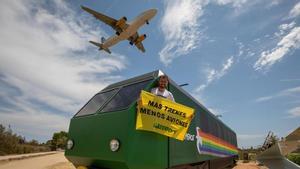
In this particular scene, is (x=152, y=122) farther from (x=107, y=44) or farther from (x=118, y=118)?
(x=107, y=44)

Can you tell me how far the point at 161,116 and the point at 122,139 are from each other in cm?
92

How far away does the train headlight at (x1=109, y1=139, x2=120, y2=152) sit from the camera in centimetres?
352

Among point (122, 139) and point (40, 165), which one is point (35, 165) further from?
point (122, 139)

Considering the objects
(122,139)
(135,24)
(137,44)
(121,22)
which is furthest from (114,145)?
(137,44)

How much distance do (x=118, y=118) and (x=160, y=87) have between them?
1.08 meters

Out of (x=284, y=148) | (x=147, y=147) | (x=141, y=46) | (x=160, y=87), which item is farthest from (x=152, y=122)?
(x=141, y=46)

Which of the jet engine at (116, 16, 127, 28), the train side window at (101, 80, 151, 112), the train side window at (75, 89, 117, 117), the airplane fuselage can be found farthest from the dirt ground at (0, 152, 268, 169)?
the jet engine at (116, 16, 127, 28)

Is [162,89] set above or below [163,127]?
above

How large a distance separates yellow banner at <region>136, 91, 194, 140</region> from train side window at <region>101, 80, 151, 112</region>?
308 mm

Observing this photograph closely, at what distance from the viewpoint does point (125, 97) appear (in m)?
4.40

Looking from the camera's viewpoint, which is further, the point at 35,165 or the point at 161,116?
the point at 35,165

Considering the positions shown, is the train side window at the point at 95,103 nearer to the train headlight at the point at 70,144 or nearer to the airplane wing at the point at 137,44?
the train headlight at the point at 70,144

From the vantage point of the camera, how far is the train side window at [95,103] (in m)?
4.72

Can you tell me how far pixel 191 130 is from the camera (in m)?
5.25
